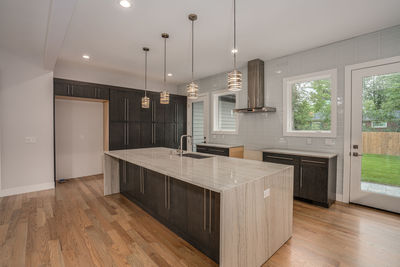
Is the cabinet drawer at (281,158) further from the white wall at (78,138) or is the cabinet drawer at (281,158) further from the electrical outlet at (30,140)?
the electrical outlet at (30,140)

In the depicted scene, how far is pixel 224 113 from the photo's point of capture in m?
5.59

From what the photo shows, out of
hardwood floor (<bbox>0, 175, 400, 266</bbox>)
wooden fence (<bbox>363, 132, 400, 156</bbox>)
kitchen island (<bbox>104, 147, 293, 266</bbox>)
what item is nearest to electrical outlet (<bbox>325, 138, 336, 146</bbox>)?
wooden fence (<bbox>363, 132, 400, 156</bbox>)

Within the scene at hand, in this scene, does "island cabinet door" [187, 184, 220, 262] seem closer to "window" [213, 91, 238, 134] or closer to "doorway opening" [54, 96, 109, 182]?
"window" [213, 91, 238, 134]

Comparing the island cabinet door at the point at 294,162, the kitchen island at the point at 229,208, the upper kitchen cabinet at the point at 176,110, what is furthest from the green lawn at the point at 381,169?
the upper kitchen cabinet at the point at 176,110

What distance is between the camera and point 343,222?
268 cm

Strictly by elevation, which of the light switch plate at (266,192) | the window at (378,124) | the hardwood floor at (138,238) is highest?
the window at (378,124)

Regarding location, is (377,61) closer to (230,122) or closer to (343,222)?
(343,222)

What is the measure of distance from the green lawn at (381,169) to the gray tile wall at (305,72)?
1.10 ft

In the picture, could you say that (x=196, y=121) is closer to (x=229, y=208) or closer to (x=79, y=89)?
(x=79, y=89)

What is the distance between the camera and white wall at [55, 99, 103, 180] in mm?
4809

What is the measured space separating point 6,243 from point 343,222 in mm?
4177

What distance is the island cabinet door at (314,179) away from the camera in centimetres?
317

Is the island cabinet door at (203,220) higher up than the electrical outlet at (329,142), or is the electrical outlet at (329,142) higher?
the electrical outlet at (329,142)

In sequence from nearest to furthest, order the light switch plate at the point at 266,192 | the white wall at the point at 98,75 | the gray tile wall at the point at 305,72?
1. the light switch plate at the point at 266,192
2. the gray tile wall at the point at 305,72
3. the white wall at the point at 98,75
